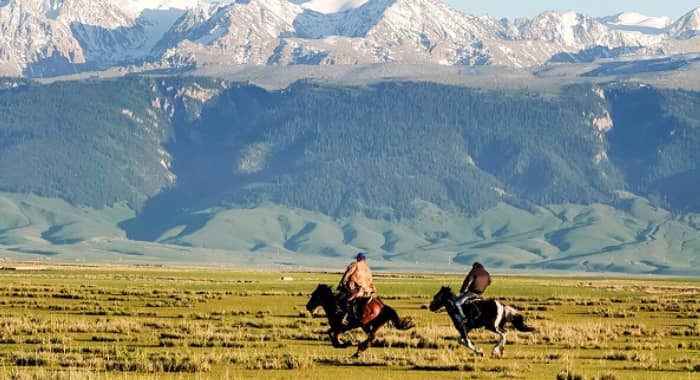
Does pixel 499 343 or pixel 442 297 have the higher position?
pixel 442 297

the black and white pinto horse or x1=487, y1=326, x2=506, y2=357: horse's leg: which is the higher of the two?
the black and white pinto horse

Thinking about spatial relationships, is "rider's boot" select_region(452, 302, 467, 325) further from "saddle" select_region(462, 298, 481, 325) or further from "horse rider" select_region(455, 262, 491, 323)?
"saddle" select_region(462, 298, 481, 325)

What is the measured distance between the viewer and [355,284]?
158ft

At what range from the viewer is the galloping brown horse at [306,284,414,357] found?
1907 inches

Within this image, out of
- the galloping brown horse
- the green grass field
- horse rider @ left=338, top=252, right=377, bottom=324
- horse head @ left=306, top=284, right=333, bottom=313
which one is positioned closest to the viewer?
the green grass field

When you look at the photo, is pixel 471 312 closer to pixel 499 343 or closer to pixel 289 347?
pixel 499 343

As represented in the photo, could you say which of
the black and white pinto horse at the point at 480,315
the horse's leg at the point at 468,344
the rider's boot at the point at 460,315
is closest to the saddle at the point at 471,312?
the black and white pinto horse at the point at 480,315

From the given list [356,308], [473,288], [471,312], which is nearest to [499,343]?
[471,312]

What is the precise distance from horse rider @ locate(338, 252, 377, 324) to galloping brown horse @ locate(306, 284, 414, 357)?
35 cm

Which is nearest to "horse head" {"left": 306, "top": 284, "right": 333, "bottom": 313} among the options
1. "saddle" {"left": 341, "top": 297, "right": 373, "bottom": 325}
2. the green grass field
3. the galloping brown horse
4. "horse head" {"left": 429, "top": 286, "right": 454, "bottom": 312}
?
the galloping brown horse

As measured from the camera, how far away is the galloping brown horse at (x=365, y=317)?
48438 millimetres

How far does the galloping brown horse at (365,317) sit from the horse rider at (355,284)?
35cm

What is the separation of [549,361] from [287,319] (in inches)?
1014

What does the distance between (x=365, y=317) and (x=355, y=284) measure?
1075 millimetres
